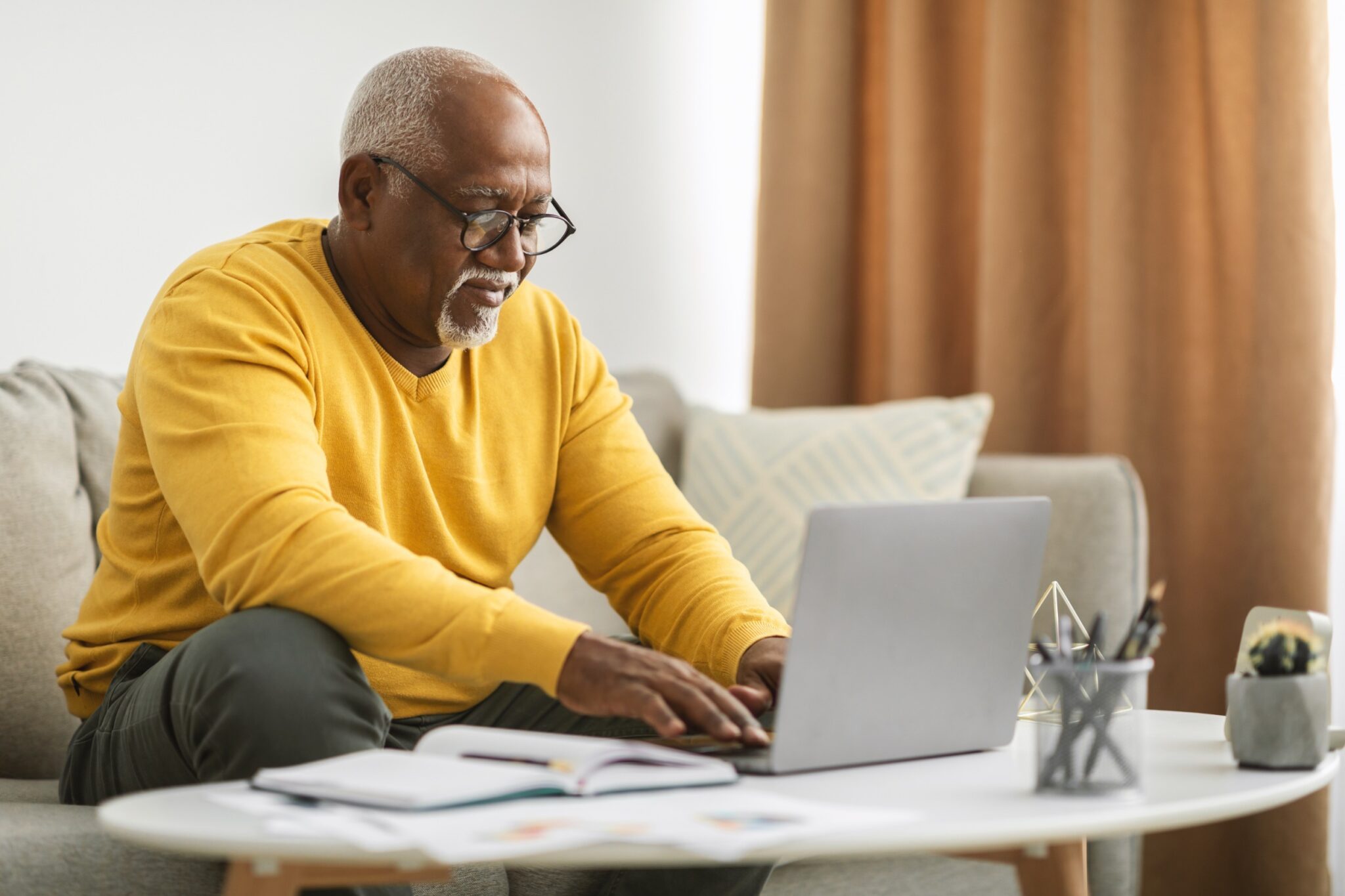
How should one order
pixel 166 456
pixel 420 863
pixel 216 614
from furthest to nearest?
pixel 216 614 → pixel 166 456 → pixel 420 863

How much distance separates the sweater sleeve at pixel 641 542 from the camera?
4.83 feet

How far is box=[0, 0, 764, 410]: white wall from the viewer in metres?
2.14

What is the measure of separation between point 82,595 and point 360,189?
0.64 meters

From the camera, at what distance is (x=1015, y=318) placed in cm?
257

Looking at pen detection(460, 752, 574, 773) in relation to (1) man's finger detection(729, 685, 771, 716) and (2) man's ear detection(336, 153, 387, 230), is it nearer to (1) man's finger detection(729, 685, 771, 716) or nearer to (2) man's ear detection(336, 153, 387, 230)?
(1) man's finger detection(729, 685, 771, 716)

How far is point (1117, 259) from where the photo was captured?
8.07 feet

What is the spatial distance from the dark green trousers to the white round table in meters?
0.14

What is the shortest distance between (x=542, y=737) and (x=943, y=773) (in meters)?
0.29

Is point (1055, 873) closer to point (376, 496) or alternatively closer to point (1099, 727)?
point (1099, 727)

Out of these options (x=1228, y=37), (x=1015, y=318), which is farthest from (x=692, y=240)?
(x=1228, y=37)

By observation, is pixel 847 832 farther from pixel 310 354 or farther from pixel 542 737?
pixel 310 354

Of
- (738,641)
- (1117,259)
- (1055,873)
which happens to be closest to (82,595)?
(738,641)

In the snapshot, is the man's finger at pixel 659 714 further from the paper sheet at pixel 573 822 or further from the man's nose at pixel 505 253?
the man's nose at pixel 505 253

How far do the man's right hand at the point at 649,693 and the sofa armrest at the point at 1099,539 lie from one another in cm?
113
